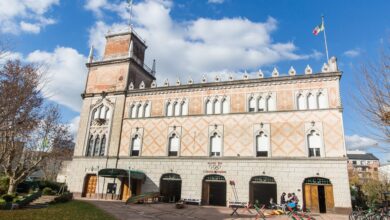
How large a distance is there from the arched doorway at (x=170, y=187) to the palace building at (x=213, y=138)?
104 millimetres

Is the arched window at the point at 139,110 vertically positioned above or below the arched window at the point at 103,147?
above

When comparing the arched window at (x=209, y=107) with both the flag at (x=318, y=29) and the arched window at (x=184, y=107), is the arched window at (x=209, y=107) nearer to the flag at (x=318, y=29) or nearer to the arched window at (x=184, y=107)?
the arched window at (x=184, y=107)

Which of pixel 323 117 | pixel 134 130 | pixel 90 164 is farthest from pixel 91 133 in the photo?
pixel 323 117

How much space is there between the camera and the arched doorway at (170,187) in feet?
88.8

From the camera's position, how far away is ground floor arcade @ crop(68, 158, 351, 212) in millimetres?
22125

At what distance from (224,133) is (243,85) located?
5434mm

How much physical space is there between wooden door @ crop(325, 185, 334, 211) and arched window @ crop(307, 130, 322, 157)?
2.81 meters

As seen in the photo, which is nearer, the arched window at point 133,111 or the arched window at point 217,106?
the arched window at point 217,106

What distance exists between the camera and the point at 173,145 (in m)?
28.2

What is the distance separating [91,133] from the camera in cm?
3181

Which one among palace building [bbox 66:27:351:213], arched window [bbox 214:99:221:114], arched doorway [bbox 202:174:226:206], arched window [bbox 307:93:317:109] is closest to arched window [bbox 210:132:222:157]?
palace building [bbox 66:27:351:213]

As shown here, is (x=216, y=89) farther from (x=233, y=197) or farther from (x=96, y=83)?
(x=96, y=83)

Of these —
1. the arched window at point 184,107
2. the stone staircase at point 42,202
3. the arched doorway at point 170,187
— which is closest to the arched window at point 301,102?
the arched window at point 184,107

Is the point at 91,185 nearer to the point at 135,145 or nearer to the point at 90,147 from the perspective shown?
the point at 90,147
